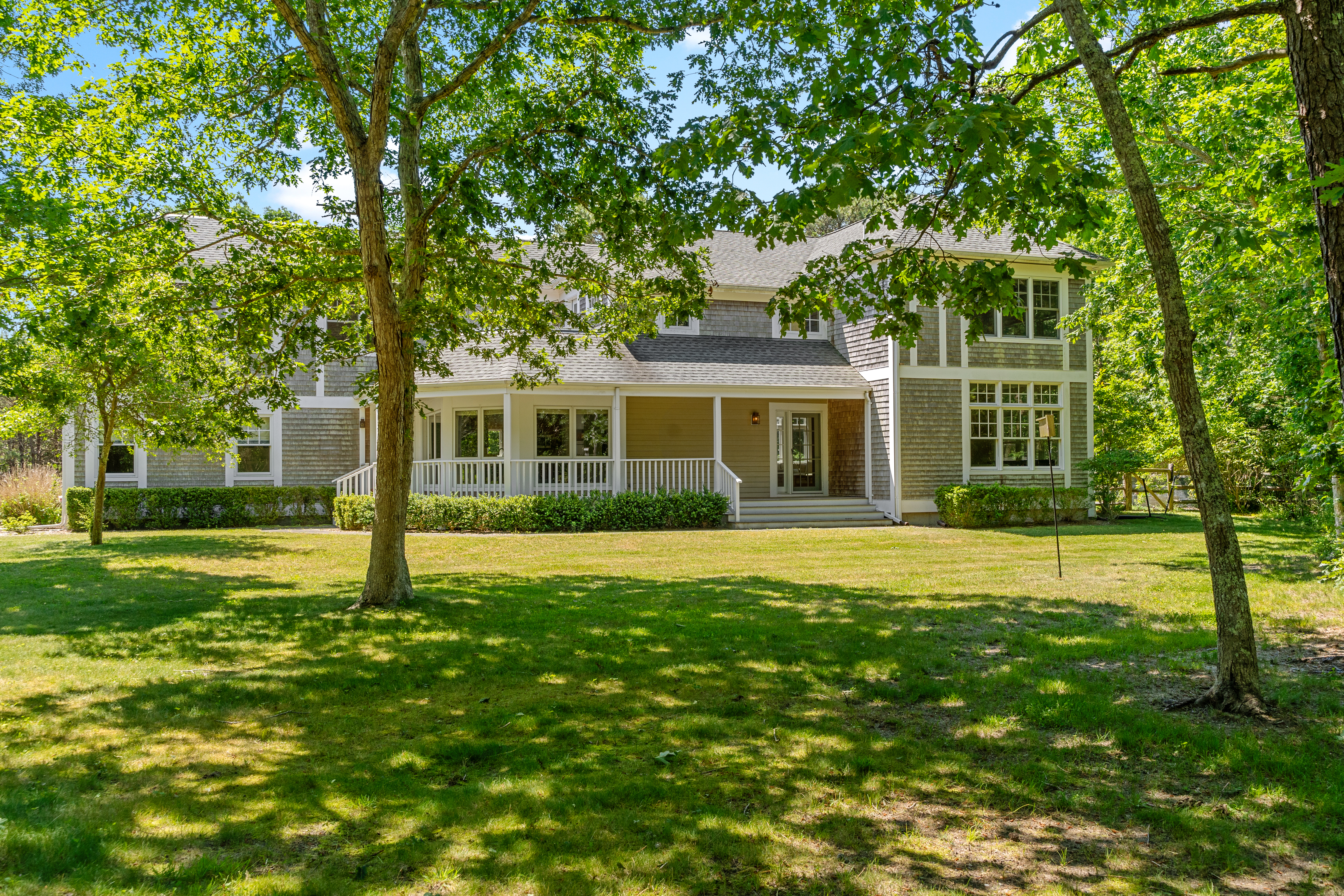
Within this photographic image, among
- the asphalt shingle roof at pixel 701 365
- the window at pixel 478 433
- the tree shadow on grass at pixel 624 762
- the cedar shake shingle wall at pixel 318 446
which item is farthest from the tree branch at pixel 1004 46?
the cedar shake shingle wall at pixel 318 446

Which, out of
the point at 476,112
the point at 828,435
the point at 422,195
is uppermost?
the point at 476,112

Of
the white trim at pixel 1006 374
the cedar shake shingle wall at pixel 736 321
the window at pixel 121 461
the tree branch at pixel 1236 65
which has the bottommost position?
the window at pixel 121 461

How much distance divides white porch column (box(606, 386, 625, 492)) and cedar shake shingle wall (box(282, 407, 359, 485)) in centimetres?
680

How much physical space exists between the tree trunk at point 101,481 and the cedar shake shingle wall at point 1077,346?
1970 centimetres

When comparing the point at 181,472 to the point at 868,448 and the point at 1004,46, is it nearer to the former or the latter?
the point at 868,448

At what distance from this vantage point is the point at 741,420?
21.2 meters

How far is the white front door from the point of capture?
21531mm

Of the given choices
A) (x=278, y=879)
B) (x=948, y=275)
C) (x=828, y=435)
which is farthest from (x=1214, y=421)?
(x=278, y=879)

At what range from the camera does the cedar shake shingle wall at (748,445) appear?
69.0 ft

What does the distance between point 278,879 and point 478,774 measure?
122 centimetres

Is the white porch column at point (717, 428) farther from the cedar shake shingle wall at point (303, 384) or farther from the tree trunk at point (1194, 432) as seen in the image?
the tree trunk at point (1194, 432)

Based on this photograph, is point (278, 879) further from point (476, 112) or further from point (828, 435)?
point (828, 435)

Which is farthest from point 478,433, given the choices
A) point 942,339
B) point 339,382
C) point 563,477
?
point 942,339

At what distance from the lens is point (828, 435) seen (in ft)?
71.9
